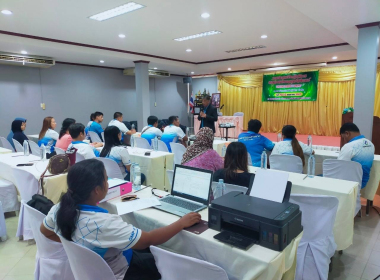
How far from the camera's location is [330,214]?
1815 mm

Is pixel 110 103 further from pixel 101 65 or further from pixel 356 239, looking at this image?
pixel 356 239

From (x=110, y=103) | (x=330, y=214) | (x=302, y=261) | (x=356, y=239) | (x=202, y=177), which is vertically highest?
(x=110, y=103)

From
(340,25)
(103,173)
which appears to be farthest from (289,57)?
(103,173)

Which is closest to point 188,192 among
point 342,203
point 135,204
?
point 135,204

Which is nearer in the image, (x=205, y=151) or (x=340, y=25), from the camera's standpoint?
(x=205, y=151)

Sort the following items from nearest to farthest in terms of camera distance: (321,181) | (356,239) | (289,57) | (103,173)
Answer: (103,173), (321,181), (356,239), (289,57)

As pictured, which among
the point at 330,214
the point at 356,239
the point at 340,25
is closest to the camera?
the point at 330,214

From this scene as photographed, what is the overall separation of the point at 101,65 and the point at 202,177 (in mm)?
8165

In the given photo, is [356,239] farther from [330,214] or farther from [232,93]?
[232,93]

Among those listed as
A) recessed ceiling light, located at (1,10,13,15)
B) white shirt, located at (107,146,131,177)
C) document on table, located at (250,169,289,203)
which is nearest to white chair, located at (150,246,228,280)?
document on table, located at (250,169,289,203)

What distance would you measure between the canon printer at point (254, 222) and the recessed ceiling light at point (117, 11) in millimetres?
3441

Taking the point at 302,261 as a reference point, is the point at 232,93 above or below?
above

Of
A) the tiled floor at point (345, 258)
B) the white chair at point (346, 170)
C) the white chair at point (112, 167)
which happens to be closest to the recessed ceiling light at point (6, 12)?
the white chair at point (112, 167)

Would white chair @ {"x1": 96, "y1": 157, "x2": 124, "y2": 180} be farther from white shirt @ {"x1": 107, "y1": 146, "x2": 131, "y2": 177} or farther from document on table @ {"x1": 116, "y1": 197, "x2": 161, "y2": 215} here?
document on table @ {"x1": 116, "y1": 197, "x2": 161, "y2": 215}
